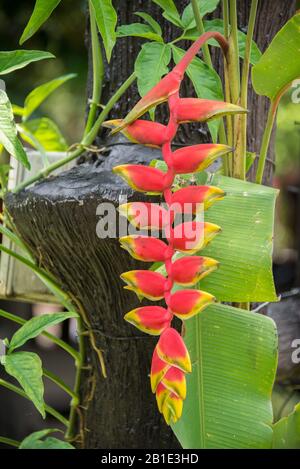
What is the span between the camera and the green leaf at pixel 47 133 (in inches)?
51.7

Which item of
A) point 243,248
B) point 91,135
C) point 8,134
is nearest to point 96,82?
point 91,135

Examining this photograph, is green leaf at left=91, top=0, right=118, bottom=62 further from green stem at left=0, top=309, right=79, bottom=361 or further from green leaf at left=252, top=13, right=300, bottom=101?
green stem at left=0, top=309, right=79, bottom=361

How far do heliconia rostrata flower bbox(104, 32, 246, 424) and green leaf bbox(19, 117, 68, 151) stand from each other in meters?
0.75

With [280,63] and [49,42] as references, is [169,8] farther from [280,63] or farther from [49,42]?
[49,42]

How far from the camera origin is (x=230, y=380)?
69 cm

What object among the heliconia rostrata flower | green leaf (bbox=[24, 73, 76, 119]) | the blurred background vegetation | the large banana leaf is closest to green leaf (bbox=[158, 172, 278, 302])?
the large banana leaf

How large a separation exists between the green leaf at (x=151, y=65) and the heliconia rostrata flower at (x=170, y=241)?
18 cm

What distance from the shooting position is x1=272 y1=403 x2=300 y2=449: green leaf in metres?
0.71

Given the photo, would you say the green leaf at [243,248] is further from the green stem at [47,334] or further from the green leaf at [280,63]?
the green stem at [47,334]

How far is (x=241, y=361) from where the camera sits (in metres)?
0.69
